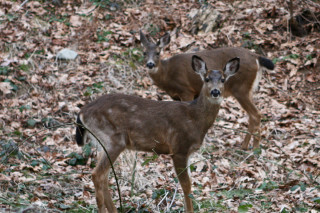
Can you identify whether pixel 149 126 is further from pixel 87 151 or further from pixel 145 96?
pixel 145 96

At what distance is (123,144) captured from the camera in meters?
5.31

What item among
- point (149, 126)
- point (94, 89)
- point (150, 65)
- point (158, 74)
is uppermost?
point (149, 126)

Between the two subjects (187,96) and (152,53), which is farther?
(152,53)

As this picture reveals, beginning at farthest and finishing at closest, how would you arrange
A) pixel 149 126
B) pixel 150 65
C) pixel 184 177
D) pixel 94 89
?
pixel 94 89
pixel 150 65
pixel 149 126
pixel 184 177

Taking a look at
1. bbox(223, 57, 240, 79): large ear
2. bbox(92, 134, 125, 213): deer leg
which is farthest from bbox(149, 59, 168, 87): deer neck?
bbox(92, 134, 125, 213): deer leg

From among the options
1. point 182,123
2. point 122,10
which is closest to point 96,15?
point 122,10

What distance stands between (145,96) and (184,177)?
4161 mm

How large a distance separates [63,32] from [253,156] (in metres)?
5.79

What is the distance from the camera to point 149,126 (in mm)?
5508

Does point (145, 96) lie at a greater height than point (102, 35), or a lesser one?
lesser

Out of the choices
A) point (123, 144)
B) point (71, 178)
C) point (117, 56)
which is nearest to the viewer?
point (123, 144)

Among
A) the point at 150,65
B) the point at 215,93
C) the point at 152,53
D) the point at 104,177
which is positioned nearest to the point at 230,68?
the point at 215,93

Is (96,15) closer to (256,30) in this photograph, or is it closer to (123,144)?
(256,30)

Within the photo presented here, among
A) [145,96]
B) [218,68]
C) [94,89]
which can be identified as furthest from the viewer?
[145,96]
